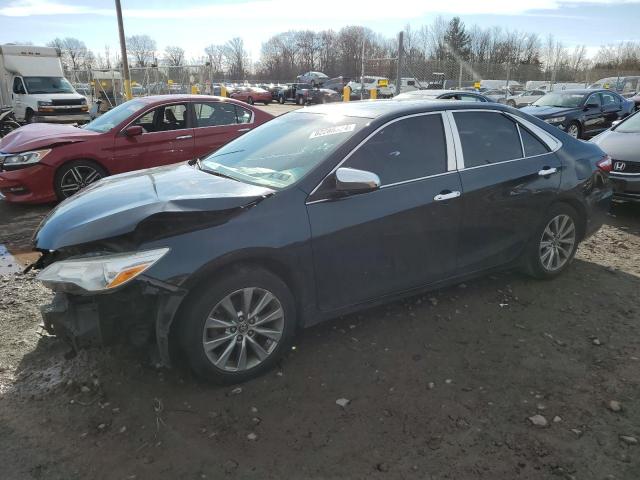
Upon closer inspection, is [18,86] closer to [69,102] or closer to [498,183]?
[69,102]

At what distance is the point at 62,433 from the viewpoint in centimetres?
265

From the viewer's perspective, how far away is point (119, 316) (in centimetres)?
276

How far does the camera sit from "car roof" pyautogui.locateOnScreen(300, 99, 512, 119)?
144 inches

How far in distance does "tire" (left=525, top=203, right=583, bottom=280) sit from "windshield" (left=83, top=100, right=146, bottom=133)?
5879 mm

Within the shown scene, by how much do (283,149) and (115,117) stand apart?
16.1 feet

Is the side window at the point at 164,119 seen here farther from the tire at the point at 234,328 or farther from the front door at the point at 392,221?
the tire at the point at 234,328

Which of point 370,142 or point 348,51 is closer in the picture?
point 370,142

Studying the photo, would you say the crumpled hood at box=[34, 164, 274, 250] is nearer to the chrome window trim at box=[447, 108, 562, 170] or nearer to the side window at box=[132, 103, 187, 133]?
the chrome window trim at box=[447, 108, 562, 170]

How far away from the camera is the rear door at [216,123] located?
7699mm

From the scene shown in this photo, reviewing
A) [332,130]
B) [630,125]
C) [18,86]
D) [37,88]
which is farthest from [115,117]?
[18,86]

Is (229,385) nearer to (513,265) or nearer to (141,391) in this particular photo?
(141,391)

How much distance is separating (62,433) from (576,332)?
3504 millimetres

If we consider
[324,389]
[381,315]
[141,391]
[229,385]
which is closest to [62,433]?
[141,391]

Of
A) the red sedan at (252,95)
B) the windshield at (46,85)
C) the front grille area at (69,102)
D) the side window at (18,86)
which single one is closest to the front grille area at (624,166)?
the front grille area at (69,102)
